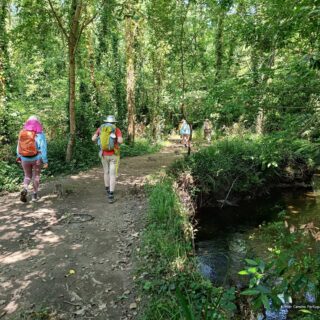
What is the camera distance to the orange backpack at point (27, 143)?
7.32m

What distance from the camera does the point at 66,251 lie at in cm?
540

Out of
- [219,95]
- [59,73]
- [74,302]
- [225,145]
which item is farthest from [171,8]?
[59,73]

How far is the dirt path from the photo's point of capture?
4031mm

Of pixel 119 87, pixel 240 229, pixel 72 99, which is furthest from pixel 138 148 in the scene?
pixel 240 229

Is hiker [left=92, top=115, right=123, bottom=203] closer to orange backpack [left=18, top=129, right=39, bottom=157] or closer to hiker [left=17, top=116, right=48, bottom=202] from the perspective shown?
hiker [left=17, top=116, right=48, bottom=202]

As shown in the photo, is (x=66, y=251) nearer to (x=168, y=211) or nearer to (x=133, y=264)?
(x=133, y=264)

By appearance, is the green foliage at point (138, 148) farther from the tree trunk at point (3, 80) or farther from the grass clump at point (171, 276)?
the grass clump at point (171, 276)

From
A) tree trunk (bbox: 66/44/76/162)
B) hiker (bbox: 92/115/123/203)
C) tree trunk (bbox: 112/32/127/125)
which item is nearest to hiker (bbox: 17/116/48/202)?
hiker (bbox: 92/115/123/203)

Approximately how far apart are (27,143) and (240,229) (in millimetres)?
6550

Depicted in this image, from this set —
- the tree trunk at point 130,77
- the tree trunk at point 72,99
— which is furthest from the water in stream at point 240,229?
the tree trunk at point 130,77

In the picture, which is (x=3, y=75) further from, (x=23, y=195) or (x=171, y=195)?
(x=171, y=195)

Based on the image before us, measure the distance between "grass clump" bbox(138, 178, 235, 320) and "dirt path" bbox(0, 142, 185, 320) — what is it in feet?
0.90

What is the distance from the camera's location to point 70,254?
5293 mm

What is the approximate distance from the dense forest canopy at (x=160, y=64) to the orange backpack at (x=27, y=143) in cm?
346
